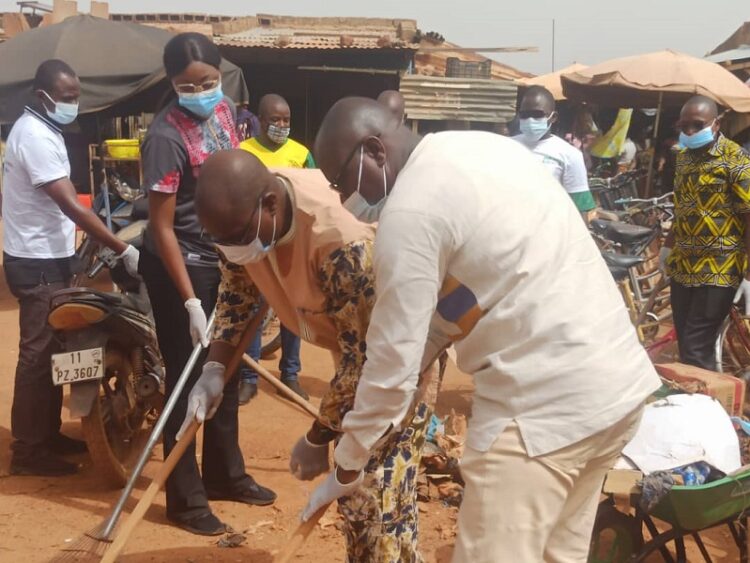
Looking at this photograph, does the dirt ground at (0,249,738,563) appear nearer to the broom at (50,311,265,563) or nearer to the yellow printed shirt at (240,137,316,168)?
the broom at (50,311,265,563)

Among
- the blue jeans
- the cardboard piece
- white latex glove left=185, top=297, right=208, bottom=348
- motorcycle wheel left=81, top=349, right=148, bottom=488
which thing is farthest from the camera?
the blue jeans

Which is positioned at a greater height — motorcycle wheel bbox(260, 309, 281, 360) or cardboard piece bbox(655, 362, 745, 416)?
cardboard piece bbox(655, 362, 745, 416)

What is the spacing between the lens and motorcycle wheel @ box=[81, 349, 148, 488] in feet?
14.7

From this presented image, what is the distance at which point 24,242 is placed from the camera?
4719mm

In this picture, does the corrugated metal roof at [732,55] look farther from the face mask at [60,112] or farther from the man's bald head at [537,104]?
the face mask at [60,112]

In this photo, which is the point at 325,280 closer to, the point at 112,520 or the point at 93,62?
the point at 112,520

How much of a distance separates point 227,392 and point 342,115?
2.27 meters

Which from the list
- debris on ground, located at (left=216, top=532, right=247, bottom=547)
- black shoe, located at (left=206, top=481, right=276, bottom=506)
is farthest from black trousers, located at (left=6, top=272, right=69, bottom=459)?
debris on ground, located at (left=216, top=532, right=247, bottom=547)

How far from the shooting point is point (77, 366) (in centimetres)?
445

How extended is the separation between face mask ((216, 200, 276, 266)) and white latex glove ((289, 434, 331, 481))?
2.15 feet

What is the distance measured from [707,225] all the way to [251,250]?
3.51 metres

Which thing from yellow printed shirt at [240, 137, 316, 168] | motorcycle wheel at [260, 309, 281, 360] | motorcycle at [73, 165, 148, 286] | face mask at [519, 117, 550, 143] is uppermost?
face mask at [519, 117, 550, 143]

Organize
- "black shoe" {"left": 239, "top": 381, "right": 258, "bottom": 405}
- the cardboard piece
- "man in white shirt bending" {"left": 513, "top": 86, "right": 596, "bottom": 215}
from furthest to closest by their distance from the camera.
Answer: "man in white shirt bending" {"left": 513, "top": 86, "right": 596, "bottom": 215}
"black shoe" {"left": 239, "top": 381, "right": 258, "bottom": 405}
the cardboard piece

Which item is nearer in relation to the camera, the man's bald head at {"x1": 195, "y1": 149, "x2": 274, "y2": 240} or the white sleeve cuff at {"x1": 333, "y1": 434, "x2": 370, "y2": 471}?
the white sleeve cuff at {"x1": 333, "y1": 434, "x2": 370, "y2": 471}
